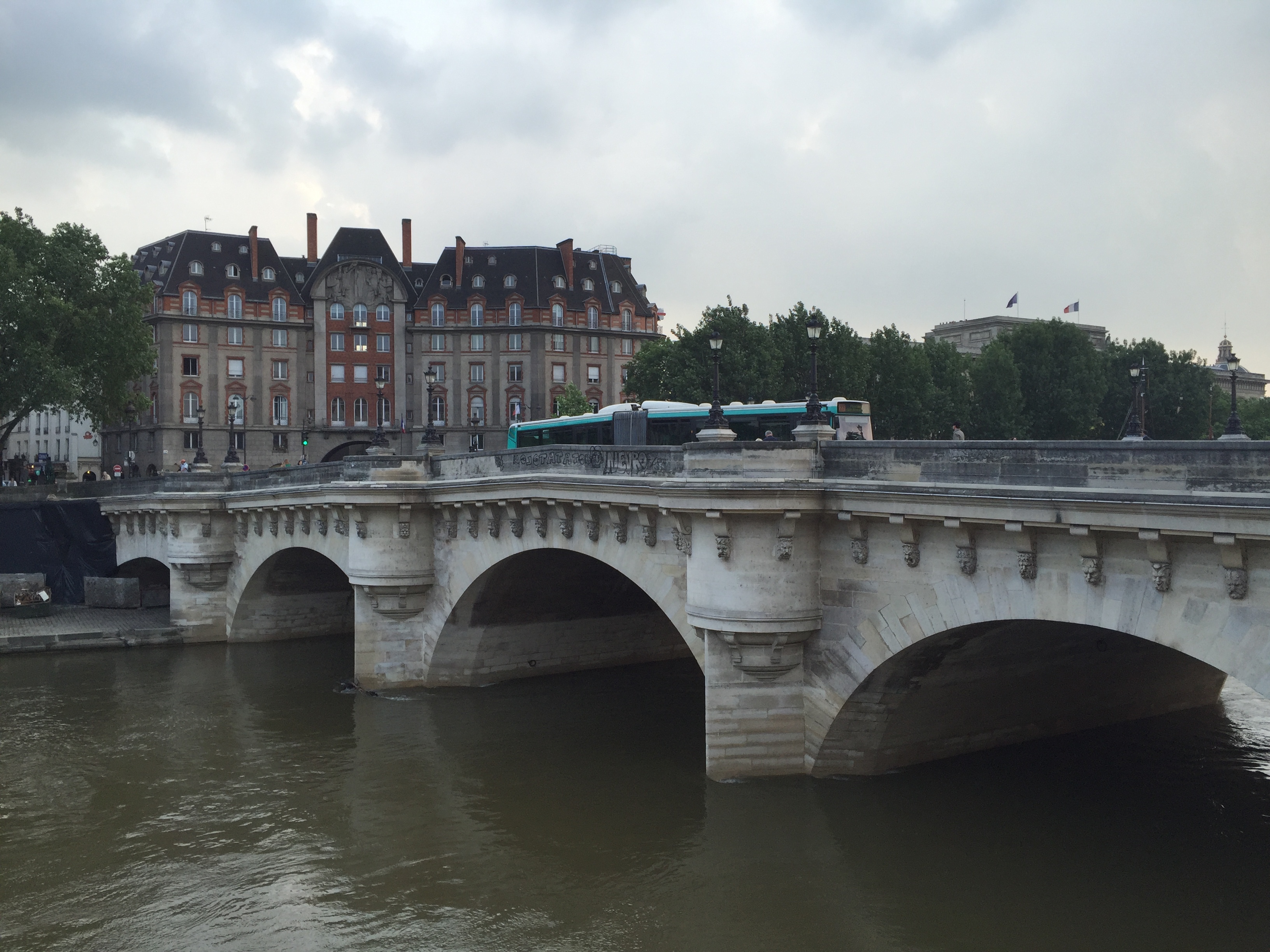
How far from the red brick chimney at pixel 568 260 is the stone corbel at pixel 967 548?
73491 millimetres

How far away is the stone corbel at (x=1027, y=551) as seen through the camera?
52.0ft

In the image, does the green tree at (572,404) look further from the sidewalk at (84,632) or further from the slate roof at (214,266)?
the sidewalk at (84,632)

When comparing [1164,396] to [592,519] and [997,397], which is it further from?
[592,519]

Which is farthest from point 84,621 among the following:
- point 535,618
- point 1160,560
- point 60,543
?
point 1160,560

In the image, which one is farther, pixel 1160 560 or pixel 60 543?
pixel 60 543

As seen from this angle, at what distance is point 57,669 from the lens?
3794 centimetres

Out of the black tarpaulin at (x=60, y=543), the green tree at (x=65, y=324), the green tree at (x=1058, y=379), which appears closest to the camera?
the black tarpaulin at (x=60, y=543)

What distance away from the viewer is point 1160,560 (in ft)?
46.5

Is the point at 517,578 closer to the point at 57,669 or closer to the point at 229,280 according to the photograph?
the point at 57,669

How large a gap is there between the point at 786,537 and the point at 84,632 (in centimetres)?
3157

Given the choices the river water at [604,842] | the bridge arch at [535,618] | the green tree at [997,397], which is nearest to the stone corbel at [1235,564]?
the river water at [604,842]

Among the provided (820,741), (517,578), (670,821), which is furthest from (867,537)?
(517,578)

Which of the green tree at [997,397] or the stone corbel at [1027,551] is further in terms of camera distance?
the green tree at [997,397]

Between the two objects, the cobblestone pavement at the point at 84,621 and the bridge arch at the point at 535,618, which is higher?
the bridge arch at the point at 535,618
